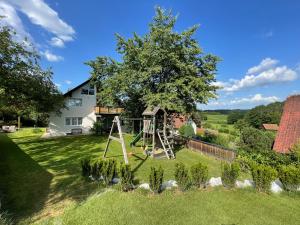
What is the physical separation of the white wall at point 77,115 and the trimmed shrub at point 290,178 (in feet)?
73.5

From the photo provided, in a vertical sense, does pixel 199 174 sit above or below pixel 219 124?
above

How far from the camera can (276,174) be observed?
25.4 ft

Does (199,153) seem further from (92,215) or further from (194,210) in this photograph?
(92,215)

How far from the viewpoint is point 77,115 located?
2520 centimetres

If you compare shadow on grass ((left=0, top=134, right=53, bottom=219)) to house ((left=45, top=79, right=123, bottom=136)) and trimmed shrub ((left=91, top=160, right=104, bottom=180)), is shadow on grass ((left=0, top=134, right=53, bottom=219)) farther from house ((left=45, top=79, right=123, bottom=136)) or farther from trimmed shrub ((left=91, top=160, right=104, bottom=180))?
house ((left=45, top=79, right=123, bottom=136))

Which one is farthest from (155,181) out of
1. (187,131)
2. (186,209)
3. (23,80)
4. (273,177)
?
(187,131)

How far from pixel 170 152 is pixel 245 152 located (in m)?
4.97

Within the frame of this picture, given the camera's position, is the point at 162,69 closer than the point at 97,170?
No

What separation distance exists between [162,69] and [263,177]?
14734mm

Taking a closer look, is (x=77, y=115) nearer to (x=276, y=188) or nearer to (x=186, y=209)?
(x=186, y=209)

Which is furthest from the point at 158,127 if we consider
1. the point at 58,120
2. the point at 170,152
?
the point at 58,120

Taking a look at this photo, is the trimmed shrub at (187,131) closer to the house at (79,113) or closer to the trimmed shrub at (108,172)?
the house at (79,113)

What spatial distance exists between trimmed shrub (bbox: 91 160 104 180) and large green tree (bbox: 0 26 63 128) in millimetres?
9845

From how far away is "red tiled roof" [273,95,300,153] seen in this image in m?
12.1
